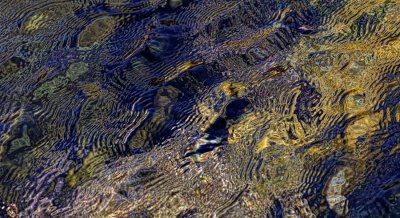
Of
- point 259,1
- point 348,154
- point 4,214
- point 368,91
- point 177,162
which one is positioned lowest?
point 4,214

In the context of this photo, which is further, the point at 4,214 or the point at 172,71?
the point at 172,71

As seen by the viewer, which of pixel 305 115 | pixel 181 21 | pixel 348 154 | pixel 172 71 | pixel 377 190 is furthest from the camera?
pixel 181 21

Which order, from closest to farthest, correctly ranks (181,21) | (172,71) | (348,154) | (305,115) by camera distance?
(348,154) < (305,115) < (172,71) < (181,21)

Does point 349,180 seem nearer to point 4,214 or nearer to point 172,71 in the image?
point 172,71

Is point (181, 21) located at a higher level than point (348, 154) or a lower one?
higher

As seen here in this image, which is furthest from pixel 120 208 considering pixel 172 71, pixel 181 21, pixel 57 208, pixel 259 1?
pixel 259 1

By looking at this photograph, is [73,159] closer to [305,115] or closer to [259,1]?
[305,115]
